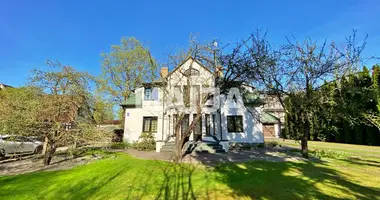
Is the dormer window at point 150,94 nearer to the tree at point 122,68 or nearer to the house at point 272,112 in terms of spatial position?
the tree at point 122,68

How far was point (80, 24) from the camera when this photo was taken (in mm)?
15258

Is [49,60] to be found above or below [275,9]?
below

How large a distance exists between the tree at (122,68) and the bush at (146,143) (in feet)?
37.2

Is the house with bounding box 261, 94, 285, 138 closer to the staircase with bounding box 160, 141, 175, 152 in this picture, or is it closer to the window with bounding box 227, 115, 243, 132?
the window with bounding box 227, 115, 243, 132

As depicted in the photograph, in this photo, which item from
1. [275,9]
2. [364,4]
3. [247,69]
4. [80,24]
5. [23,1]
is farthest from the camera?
[80,24]

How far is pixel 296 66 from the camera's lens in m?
10.2

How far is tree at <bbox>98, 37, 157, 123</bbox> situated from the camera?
26405mm

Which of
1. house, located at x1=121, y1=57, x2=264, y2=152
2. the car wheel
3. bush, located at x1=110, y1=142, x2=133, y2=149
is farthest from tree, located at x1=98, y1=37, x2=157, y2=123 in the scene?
the car wheel

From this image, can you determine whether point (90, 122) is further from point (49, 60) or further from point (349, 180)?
point (349, 180)

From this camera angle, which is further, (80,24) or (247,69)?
(80,24)

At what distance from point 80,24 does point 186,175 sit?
15.3 metres

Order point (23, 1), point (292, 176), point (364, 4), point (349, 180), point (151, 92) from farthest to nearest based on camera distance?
point (151, 92) < point (23, 1) < point (364, 4) < point (292, 176) < point (349, 180)

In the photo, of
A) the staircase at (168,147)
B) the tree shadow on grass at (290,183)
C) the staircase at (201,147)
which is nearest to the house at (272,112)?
the staircase at (201,147)

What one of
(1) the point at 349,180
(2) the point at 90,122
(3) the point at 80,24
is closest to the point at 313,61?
(1) the point at 349,180
